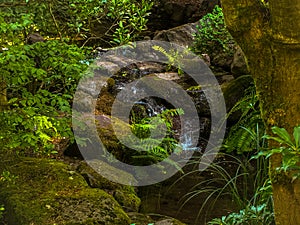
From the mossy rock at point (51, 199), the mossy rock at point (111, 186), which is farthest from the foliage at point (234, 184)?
the mossy rock at point (51, 199)

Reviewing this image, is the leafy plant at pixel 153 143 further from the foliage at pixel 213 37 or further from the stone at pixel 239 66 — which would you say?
the foliage at pixel 213 37

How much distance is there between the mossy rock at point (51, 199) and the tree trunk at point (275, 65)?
144cm

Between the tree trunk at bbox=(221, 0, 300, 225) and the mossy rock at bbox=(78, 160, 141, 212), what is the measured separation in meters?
2.10

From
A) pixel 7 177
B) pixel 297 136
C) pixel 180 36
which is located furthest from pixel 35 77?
pixel 180 36

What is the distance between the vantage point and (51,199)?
3.04 meters

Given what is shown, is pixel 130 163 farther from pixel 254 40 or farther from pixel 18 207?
pixel 254 40

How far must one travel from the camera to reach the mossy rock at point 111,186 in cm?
385

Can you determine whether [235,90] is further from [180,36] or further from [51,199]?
[51,199]

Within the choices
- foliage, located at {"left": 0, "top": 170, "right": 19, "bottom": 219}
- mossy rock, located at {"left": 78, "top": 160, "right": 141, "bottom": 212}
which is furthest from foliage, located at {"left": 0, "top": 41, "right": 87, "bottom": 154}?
mossy rock, located at {"left": 78, "top": 160, "right": 141, "bottom": 212}

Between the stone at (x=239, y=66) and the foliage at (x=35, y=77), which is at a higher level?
A: the foliage at (x=35, y=77)

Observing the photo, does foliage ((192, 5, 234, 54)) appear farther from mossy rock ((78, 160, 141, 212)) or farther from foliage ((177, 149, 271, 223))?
mossy rock ((78, 160, 141, 212))

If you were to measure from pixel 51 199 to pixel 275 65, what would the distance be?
6.13 ft

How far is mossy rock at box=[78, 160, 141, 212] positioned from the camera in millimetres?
3854

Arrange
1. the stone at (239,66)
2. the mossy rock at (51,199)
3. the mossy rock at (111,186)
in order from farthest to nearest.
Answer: the stone at (239,66), the mossy rock at (111,186), the mossy rock at (51,199)
